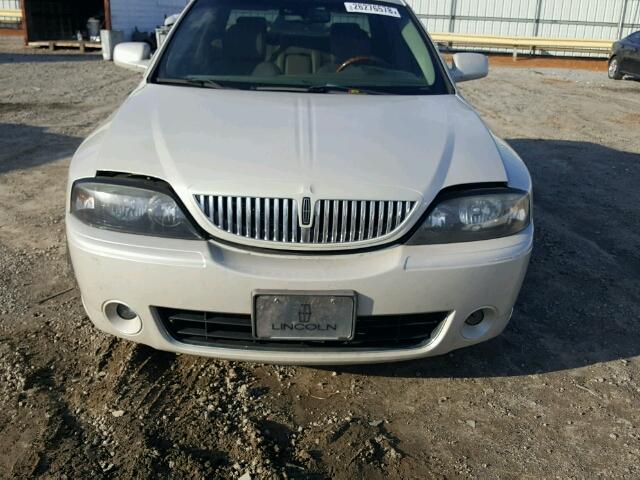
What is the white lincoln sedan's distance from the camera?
228 cm

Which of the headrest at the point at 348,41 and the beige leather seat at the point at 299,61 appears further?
the headrest at the point at 348,41

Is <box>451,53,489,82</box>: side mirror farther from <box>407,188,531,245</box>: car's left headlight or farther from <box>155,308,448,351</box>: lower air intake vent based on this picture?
<box>155,308,448,351</box>: lower air intake vent

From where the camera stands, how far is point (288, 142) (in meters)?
2.54

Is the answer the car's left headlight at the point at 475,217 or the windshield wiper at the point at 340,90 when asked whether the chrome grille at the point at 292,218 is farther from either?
the windshield wiper at the point at 340,90

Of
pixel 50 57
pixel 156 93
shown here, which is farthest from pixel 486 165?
pixel 50 57

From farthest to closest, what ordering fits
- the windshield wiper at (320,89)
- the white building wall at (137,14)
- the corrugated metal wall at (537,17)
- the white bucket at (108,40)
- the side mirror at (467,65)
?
the corrugated metal wall at (537,17)
the white building wall at (137,14)
the white bucket at (108,40)
the side mirror at (467,65)
the windshield wiper at (320,89)

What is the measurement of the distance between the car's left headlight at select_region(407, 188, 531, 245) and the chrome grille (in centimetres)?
18

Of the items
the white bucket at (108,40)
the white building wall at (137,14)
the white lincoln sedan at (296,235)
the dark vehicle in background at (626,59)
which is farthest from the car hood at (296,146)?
the white building wall at (137,14)

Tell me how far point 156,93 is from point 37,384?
4.85 ft

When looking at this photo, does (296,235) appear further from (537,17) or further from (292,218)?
(537,17)

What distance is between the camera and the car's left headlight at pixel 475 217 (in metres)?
2.39

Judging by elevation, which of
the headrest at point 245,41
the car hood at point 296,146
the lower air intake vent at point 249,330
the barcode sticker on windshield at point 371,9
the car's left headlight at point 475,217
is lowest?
the lower air intake vent at point 249,330

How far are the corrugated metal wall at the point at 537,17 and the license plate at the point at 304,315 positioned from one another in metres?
25.2

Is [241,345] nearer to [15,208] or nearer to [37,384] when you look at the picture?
[37,384]
